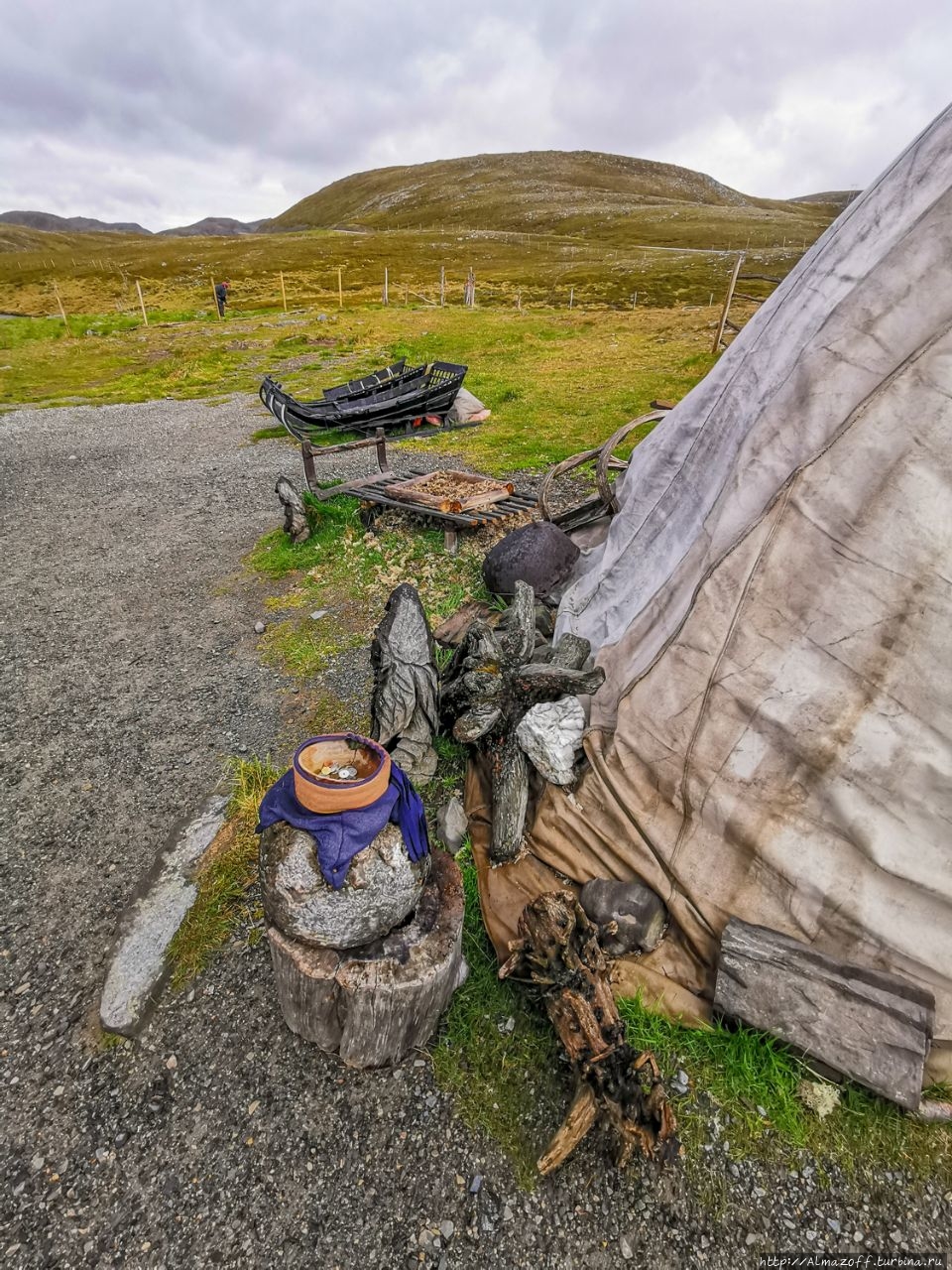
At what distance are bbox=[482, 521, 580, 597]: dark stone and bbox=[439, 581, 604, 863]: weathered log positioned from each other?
106 centimetres

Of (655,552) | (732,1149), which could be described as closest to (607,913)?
(732,1149)

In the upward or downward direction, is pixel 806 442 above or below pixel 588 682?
above

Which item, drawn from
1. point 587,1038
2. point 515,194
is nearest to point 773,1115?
point 587,1038

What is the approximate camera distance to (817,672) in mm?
2801

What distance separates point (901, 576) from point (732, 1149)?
8.19 ft

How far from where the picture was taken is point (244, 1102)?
304 centimetres

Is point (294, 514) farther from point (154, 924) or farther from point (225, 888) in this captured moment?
point (154, 924)

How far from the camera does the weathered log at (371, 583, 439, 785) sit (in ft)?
14.5

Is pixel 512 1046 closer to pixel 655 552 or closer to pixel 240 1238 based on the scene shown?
pixel 240 1238

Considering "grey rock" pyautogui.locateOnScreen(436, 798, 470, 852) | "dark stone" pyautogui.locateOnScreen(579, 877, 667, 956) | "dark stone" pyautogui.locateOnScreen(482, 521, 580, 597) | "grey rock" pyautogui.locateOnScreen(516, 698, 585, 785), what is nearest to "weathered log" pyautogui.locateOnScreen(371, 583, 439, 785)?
"grey rock" pyautogui.locateOnScreen(436, 798, 470, 852)

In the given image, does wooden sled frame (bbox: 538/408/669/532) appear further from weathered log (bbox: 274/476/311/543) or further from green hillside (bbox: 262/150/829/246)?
green hillside (bbox: 262/150/829/246)

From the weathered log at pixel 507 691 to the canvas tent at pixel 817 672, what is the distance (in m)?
0.23

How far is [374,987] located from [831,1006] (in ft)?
6.48

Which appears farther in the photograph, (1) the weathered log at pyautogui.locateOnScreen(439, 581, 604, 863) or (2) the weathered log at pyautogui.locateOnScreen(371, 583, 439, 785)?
(2) the weathered log at pyautogui.locateOnScreen(371, 583, 439, 785)
